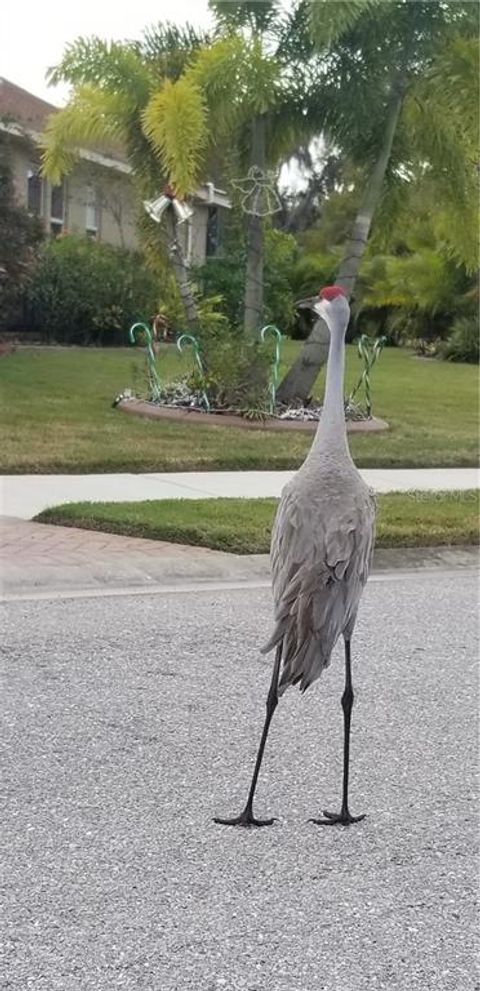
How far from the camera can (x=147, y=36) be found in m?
15.1

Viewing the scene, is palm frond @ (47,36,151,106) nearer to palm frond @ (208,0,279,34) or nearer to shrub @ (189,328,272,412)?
palm frond @ (208,0,279,34)

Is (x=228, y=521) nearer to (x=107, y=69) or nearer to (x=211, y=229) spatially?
(x=107, y=69)

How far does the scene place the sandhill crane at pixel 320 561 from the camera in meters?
3.66

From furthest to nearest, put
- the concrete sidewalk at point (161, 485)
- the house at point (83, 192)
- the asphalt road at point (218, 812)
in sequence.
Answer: the house at point (83, 192) < the concrete sidewalk at point (161, 485) < the asphalt road at point (218, 812)

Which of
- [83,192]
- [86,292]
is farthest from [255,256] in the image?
[83,192]

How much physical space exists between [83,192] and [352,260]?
17.0 meters

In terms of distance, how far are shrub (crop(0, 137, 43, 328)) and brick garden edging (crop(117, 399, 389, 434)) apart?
25.0 feet

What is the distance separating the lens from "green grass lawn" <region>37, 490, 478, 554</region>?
794cm

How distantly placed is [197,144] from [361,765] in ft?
35.0

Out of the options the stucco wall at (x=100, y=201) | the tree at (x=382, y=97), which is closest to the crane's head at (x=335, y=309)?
the tree at (x=382, y=97)

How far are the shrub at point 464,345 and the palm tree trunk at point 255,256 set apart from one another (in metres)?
13.6

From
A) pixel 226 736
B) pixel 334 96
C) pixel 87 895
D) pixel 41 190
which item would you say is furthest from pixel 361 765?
pixel 41 190

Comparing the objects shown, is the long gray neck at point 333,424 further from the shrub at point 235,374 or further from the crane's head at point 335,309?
the shrub at point 235,374

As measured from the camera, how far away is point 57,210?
101ft
